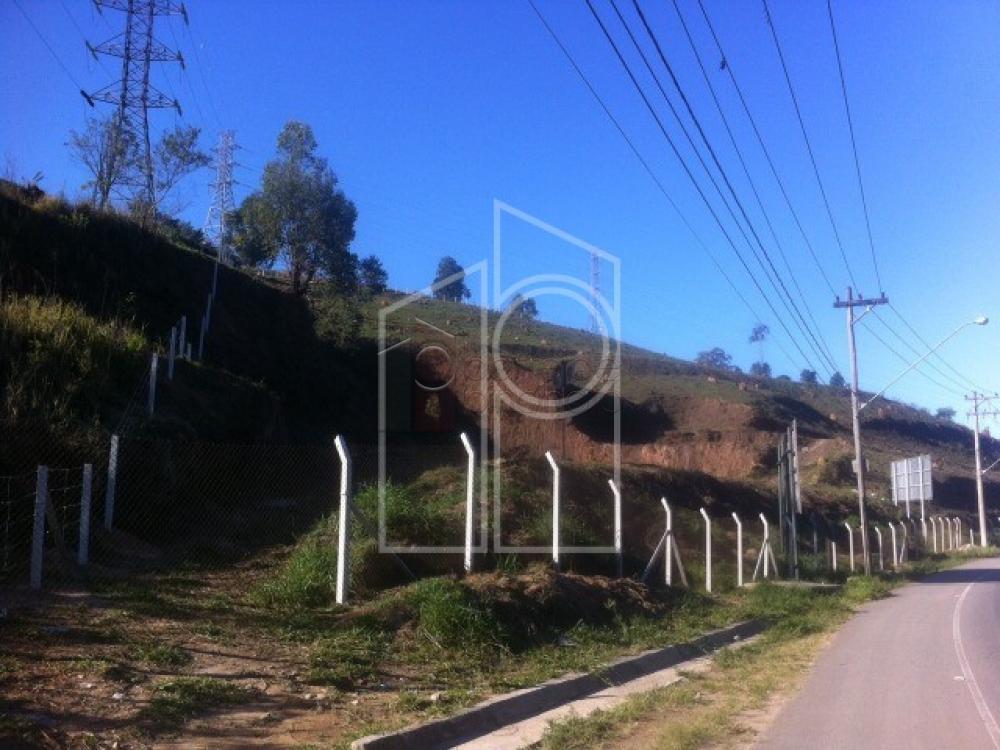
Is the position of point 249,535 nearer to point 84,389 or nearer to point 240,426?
point 84,389

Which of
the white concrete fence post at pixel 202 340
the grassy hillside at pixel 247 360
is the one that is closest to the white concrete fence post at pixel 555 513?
the grassy hillside at pixel 247 360

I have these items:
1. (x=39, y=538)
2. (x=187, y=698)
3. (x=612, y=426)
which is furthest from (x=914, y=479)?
(x=187, y=698)

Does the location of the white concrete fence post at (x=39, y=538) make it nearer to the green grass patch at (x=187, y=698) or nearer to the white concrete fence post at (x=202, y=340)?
the green grass patch at (x=187, y=698)

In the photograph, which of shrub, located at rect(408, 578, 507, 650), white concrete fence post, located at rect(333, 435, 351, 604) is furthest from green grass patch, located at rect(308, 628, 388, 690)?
white concrete fence post, located at rect(333, 435, 351, 604)

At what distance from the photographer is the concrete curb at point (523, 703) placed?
6.75 meters

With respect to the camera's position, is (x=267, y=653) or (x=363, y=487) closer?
(x=267, y=653)

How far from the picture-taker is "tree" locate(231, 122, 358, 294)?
1053 inches

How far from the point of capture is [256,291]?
93.7ft

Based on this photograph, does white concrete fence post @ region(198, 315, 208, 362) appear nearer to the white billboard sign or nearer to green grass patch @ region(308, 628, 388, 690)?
green grass patch @ region(308, 628, 388, 690)

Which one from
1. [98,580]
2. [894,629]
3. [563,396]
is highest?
[563,396]

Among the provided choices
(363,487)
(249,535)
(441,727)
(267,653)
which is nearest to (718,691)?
(441,727)

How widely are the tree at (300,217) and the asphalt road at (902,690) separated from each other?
702 inches

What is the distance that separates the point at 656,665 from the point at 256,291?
20613 mm

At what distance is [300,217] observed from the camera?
2736 centimetres
